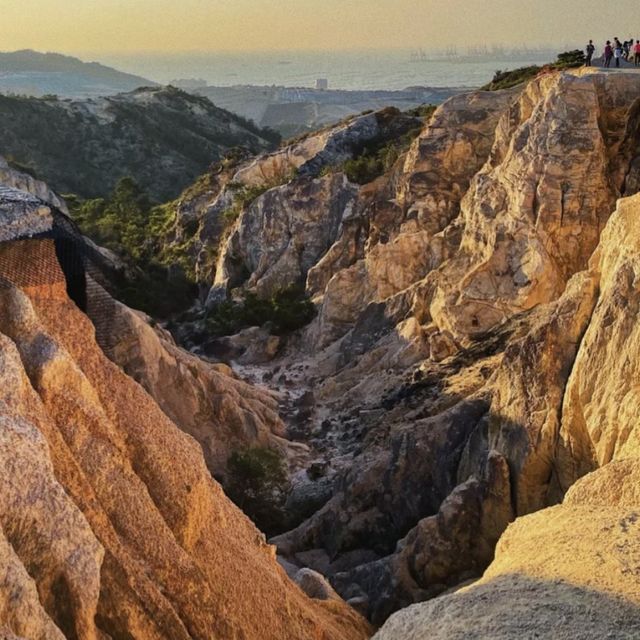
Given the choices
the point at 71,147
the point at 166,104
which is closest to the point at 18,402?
the point at 71,147

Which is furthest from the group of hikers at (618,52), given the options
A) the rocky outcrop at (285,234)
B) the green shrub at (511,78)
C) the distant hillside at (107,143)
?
the distant hillside at (107,143)

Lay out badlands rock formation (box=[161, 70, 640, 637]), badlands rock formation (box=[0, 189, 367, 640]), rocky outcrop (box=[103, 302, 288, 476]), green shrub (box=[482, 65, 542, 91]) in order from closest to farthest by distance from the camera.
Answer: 1. badlands rock formation (box=[0, 189, 367, 640])
2. badlands rock formation (box=[161, 70, 640, 637])
3. rocky outcrop (box=[103, 302, 288, 476])
4. green shrub (box=[482, 65, 542, 91])

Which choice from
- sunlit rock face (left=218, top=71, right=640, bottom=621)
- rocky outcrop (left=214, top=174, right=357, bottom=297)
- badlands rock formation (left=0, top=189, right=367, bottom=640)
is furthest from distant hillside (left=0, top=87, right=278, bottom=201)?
badlands rock formation (left=0, top=189, right=367, bottom=640)

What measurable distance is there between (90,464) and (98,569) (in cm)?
176

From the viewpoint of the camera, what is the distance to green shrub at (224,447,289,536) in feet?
67.3

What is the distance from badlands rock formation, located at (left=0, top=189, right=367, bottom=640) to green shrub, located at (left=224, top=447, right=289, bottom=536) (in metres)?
7.00

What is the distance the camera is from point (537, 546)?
32.5 ft

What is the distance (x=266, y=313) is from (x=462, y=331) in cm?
1315

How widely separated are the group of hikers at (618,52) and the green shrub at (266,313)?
14525 mm

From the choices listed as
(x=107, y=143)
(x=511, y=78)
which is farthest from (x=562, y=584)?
(x=107, y=143)

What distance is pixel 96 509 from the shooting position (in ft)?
31.2

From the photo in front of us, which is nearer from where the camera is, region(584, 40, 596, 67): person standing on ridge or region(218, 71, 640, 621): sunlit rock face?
region(218, 71, 640, 621): sunlit rock face

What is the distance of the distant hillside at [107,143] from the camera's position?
7989 cm

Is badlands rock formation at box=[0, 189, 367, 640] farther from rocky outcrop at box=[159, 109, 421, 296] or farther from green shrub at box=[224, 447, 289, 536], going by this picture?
rocky outcrop at box=[159, 109, 421, 296]
